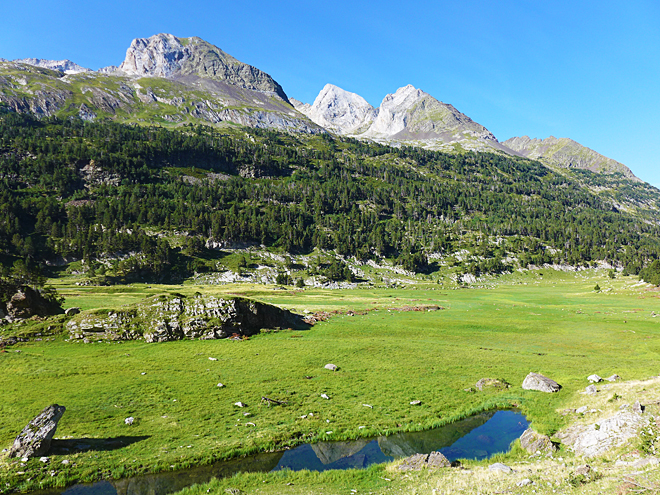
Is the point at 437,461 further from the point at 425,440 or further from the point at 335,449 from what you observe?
the point at 335,449

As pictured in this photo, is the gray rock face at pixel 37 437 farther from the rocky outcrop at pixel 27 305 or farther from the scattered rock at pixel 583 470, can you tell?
the rocky outcrop at pixel 27 305

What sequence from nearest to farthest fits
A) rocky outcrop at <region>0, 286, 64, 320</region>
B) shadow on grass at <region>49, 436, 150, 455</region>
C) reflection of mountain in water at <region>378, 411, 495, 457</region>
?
shadow on grass at <region>49, 436, 150, 455</region>
reflection of mountain in water at <region>378, 411, 495, 457</region>
rocky outcrop at <region>0, 286, 64, 320</region>

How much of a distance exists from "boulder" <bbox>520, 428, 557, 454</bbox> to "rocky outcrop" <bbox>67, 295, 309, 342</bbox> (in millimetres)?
34192

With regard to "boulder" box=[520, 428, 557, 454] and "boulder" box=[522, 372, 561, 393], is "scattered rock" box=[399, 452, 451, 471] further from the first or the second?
"boulder" box=[522, 372, 561, 393]

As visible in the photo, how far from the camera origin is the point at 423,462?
14.7 m

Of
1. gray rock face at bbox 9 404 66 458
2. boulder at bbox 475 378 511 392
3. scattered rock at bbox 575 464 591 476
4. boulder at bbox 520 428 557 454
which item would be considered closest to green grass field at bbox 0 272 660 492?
gray rock face at bbox 9 404 66 458

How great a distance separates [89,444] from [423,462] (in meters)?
17.0

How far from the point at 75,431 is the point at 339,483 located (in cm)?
1478

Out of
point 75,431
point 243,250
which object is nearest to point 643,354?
point 75,431

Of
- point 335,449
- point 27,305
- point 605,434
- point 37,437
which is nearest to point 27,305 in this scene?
point 27,305

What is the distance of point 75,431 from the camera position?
1673 cm

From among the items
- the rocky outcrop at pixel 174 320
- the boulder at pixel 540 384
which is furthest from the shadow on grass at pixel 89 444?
the boulder at pixel 540 384

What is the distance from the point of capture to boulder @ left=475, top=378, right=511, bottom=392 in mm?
24578

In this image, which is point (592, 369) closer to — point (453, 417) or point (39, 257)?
point (453, 417)
